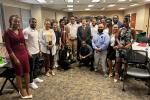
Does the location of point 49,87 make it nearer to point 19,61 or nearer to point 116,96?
point 19,61

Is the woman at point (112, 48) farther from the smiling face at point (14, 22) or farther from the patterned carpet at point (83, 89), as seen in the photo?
the smiling face at point (14, 22)

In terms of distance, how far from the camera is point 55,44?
4.31 metres

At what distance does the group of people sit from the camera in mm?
2781

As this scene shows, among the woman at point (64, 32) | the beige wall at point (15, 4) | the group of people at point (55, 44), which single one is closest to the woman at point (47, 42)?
the group of people at point (55, 44)

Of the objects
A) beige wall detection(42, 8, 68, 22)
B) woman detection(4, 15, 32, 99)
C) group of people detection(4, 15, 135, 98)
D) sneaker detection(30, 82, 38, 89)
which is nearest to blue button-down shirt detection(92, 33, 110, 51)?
group of people detection(4, 15, 135, 98)

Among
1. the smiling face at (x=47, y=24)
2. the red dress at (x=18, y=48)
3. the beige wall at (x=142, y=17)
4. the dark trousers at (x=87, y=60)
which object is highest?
the beige wall at (x=142, y=17)

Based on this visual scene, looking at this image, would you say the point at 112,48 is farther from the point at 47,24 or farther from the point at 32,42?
the point at 32,42

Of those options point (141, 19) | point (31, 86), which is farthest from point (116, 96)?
point (141, 19)

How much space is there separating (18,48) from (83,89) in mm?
1561

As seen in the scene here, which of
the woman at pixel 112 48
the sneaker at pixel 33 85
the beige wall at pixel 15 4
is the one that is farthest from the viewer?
the beige wall at pixel 15 4

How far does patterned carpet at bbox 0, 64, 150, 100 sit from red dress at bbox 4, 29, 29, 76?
2.08ft

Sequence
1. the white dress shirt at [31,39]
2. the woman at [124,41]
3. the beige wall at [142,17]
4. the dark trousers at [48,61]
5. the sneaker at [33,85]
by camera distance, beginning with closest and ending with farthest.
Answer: the white dress shirt at [31,39]
the sneaker at [33,85]
the woman at [124,41]
the dark trousers at [48,61]
the beige wall at [142,17]

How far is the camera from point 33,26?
3443 millimetres

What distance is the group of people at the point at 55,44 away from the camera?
278cm
